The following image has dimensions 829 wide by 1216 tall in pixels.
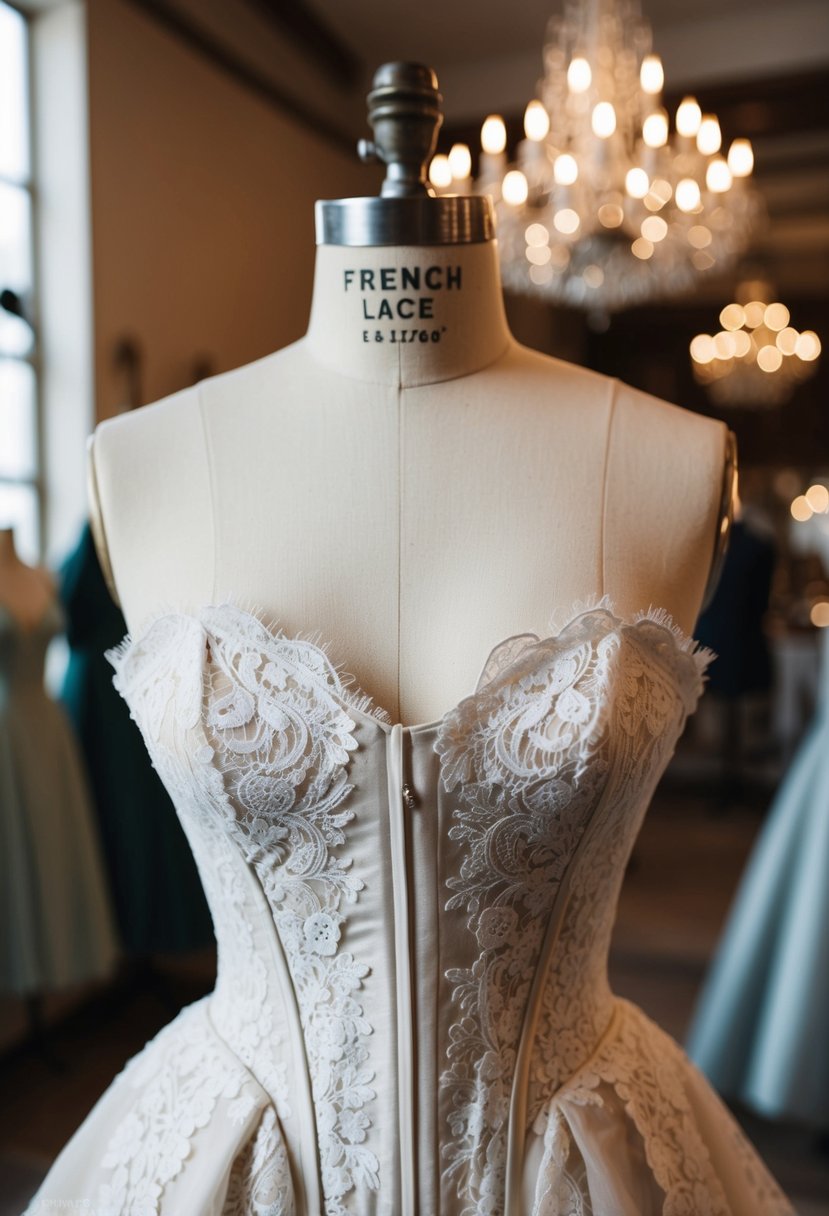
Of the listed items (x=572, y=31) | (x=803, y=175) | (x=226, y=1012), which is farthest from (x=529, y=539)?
(x=803, y=175)

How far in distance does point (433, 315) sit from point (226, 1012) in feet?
2.37

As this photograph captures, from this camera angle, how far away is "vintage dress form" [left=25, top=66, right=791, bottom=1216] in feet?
2.96

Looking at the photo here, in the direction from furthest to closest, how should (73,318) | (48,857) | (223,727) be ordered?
(73,318) < (48,857) < (223,727)

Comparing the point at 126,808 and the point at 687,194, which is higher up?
the point at 687,194

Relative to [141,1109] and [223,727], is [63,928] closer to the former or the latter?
[141,1109]

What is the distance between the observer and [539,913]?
0.95 m

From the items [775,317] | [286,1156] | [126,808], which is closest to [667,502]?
[286,1156]

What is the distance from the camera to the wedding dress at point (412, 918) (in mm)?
895

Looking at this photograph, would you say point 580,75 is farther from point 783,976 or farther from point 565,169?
point 783,976

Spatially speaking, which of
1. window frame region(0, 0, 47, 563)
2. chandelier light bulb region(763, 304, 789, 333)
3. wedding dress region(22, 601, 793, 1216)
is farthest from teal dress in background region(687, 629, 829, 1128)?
chandelier light bulb region(763, 304, 789, 333)

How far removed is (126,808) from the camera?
3047 millimetres

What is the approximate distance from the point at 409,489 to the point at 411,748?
0.27 m

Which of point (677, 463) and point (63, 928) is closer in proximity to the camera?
point (677, 463)

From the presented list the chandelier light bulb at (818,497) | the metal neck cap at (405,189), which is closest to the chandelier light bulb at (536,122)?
the metal neck cap at (405,189)
